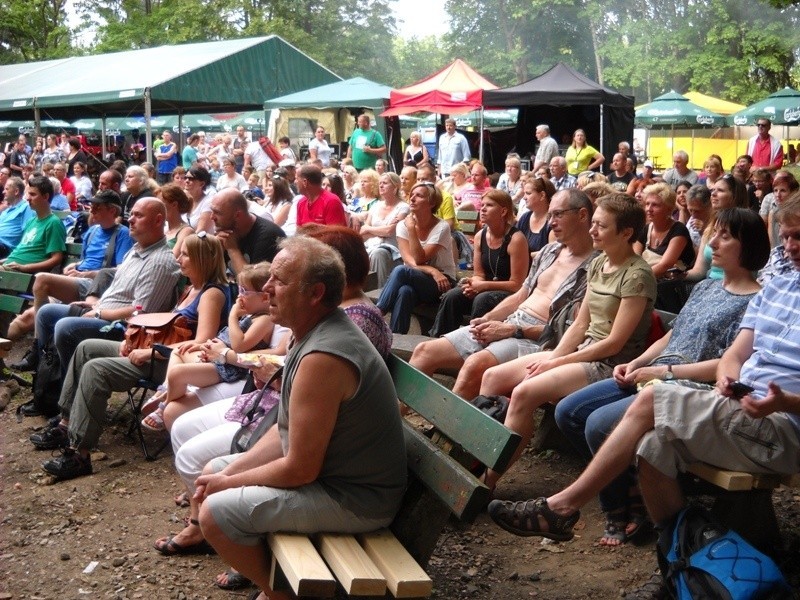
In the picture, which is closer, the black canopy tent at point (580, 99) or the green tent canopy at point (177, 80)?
the black canopy tent at point (580, 99)

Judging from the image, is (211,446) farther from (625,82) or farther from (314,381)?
(625,82)

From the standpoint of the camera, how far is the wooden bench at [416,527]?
115 inches

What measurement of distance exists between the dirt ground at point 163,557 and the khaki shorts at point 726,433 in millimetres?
473

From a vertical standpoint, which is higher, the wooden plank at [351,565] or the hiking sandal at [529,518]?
the wooden plank at [351,565]

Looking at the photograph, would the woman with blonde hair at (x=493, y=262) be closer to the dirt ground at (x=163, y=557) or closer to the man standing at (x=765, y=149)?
the dirt ground at (x=163, y=557)

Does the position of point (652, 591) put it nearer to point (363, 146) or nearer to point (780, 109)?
point (363, 146)

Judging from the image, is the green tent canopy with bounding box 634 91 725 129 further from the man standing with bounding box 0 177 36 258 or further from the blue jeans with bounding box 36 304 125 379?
the blue jeans with bounding box 36 304 125 379

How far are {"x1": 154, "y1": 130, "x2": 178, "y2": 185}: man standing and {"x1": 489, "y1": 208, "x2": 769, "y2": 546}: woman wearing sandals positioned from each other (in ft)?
67.5

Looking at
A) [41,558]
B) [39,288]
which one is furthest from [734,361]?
[39,288]

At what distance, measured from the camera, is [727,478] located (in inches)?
130

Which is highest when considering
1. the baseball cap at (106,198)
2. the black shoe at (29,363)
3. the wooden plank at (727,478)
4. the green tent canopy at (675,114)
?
the green tent canopy at (675,114)

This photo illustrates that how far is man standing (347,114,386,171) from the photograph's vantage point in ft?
58.6

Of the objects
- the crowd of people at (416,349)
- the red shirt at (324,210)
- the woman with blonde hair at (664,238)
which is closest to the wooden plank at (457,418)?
the crowd of people at (416,349)

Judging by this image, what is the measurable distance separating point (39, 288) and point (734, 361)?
19.1 ft
